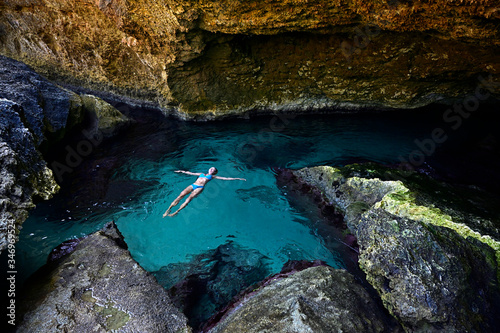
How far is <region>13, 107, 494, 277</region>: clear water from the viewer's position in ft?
16.1

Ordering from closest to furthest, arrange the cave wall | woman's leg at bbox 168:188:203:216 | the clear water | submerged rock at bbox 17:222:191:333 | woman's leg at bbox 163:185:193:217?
submerged rock at bbox 17:222:191:333 < the clear water < woman's leg at bbox 163:185:193:217 < woman's leg at bbox 168:188:203:216 < the cave wall

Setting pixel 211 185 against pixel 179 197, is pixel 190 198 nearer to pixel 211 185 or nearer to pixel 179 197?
pixel 179 197

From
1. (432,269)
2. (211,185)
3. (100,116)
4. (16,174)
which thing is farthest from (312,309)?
(100,116)

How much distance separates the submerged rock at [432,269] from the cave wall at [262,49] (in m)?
3.63

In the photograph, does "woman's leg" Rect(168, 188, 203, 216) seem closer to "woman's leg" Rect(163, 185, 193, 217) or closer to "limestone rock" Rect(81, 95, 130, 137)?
"woman's leg" Rect(163, 185, 193, 217)

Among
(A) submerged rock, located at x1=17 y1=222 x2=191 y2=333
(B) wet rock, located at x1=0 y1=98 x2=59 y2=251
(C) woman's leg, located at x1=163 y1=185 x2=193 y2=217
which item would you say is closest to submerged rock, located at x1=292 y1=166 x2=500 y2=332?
(A) submerged rock, located at x1=17 y1=222 x2=191 y2=333

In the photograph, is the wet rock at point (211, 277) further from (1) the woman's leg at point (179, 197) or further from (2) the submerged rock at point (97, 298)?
→ (1) the woman's leg at point (179, 197)

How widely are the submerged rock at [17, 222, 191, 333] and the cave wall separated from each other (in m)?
5.86

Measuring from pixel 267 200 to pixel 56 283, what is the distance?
151 inches

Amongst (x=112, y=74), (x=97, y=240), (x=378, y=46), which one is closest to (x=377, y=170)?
(x=378, y=46)

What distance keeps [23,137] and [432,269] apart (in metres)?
5.20

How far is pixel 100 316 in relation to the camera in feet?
9.04

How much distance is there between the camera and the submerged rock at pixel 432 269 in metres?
2.73

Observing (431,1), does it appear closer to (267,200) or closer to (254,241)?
(267,200)
